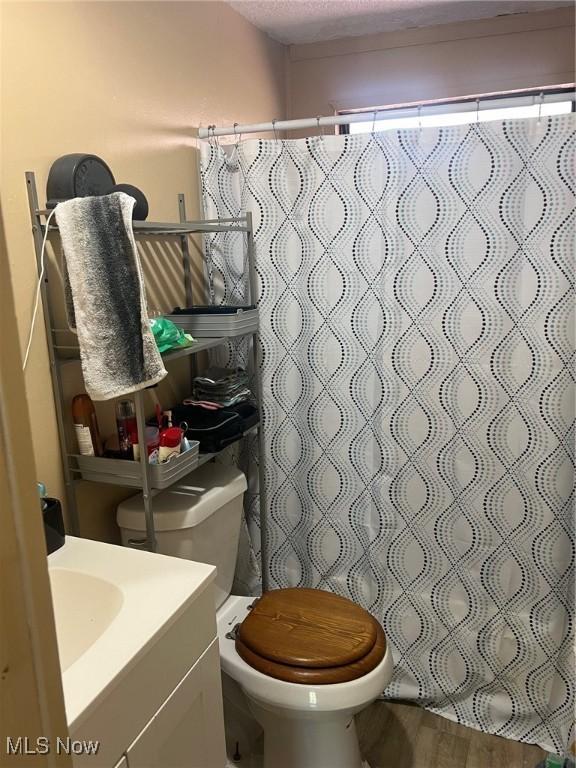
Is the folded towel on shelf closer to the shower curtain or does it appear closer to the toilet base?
the shower curtain

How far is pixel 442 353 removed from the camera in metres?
1.71

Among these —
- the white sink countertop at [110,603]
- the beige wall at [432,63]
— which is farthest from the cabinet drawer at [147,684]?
the beige wall at [432,63]

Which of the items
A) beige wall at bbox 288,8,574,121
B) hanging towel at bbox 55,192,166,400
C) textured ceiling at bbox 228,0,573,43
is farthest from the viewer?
beige wall at bbox 288,8,574,121

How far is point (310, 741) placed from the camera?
1503 mm

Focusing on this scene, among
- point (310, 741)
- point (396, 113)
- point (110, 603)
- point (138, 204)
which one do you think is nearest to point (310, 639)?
point (310, 741)

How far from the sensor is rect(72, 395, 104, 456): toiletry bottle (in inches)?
55.9

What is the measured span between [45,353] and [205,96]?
1.06m

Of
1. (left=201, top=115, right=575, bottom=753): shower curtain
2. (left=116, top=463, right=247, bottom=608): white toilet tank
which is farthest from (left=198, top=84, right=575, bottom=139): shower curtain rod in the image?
(left=116, top=463, right=247, bottom=608): white toilet tank

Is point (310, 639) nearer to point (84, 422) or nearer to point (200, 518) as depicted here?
point (200, 518)

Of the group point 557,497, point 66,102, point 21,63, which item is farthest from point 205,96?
point 557,497

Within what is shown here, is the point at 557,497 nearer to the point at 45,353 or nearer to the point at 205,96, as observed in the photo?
the point at 45,353

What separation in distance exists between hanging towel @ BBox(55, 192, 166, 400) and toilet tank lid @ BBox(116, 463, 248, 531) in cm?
41

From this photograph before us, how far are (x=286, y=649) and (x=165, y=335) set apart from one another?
837 mm

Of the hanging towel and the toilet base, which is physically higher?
the hanging towel
